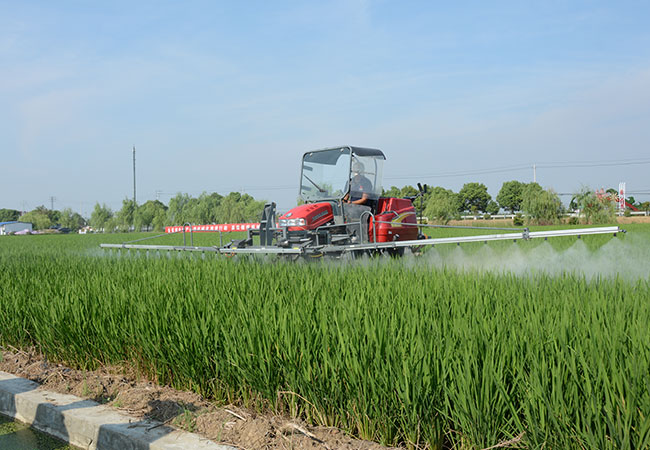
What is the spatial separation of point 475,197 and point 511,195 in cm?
678

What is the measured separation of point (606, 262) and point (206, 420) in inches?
247

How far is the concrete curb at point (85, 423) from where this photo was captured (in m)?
3.03

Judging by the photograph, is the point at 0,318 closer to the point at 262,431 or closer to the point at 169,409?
the point at 169,409

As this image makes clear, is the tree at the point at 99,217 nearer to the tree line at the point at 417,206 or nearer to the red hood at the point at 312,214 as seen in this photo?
the tree line at the point at 417,206

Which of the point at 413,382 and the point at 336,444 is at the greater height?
the point at 413,382

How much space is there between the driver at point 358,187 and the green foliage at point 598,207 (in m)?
32.7

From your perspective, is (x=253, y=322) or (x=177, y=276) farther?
(x=177, y=276)

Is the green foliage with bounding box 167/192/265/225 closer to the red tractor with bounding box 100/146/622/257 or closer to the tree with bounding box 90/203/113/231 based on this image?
the tree with bounding box 90/203/113/231

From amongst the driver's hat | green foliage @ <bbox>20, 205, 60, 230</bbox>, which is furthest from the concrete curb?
green foliage @ <bbox>20, 205, 60, 230</bbox>

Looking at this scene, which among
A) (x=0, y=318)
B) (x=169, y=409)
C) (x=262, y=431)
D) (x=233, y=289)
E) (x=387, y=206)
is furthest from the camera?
(x=387, y=206)

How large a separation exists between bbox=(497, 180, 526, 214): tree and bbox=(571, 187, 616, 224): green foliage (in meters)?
60.6

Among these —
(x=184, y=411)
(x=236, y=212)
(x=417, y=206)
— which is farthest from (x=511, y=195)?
Result: (x=184, y=411)

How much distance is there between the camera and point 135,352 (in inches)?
165

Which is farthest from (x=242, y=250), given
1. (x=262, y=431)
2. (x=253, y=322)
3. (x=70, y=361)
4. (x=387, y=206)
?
(x=262, y=431)
